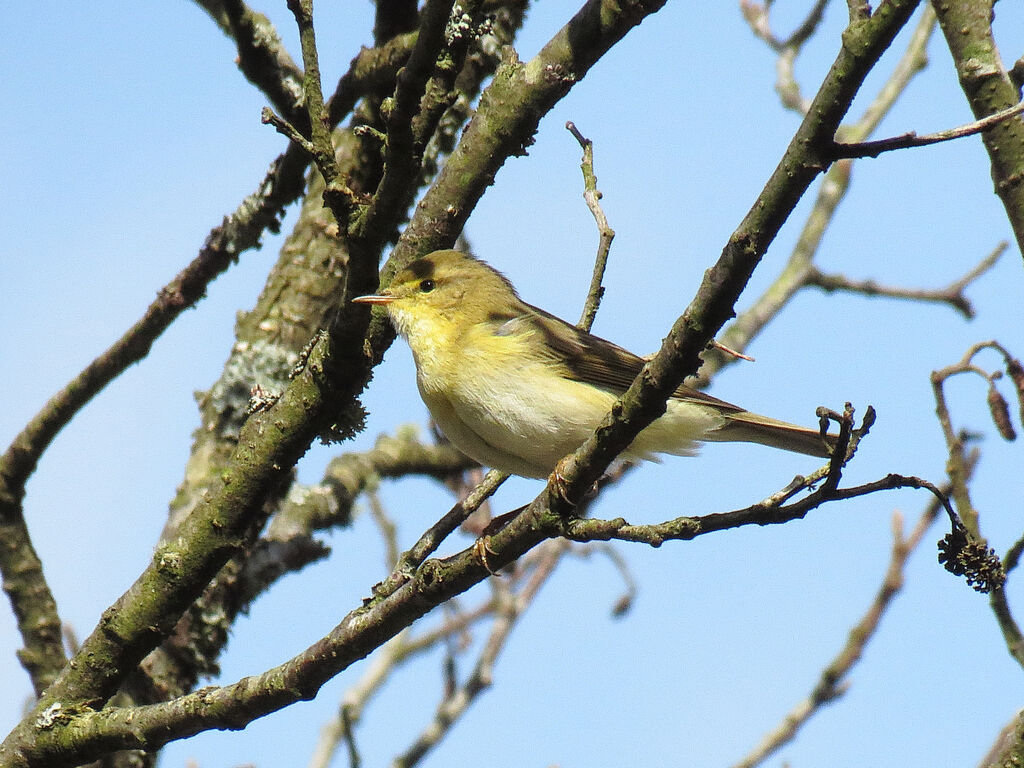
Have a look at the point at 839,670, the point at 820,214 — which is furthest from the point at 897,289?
the point at 839,670

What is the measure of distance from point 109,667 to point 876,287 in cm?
500

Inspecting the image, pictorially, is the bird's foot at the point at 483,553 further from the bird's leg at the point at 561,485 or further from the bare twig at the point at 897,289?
the bare twig at the point at 897,289

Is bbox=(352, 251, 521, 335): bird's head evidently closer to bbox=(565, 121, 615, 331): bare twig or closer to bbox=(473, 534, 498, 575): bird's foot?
bbox=(565, 121, 615, 331): bare twig

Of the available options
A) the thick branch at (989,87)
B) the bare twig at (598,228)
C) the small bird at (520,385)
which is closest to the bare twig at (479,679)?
the small bird at (520,385)

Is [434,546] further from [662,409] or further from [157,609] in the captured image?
[662,409]

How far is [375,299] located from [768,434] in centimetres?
215

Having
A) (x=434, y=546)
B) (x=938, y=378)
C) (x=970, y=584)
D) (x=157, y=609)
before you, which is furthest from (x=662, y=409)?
(x=157, y=609)

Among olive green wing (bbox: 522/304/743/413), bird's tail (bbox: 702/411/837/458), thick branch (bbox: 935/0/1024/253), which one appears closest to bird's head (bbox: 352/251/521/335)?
olive green wing (bbox: 522/304/743/413)

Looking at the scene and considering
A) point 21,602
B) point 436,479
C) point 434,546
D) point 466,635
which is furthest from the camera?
point 466,635

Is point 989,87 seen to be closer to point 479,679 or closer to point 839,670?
point 839,670

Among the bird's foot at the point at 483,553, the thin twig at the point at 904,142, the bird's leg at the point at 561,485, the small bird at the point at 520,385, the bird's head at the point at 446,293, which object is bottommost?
the bird's foot at the point at 483,553

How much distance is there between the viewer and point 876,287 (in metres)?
6.86

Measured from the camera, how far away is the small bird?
434 centimetres

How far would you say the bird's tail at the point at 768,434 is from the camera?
493 cm
